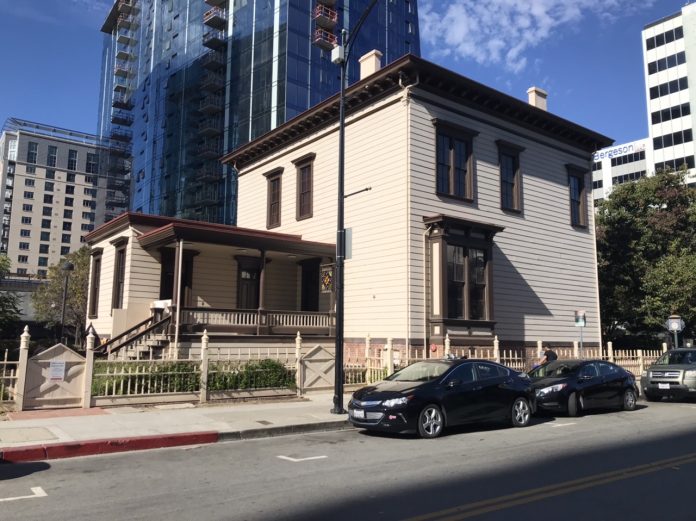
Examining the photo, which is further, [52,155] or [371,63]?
[52,155]

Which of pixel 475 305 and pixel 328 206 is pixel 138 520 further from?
pixel 328 206

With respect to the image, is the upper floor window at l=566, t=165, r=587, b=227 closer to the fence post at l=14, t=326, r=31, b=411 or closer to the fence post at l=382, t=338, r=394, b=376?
the fence post at l=382, t=338, r=394, b=376

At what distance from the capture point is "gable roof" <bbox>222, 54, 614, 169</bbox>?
20.8 metres

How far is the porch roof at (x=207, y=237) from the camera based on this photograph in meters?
19.9

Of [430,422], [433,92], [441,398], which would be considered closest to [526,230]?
[433,92]

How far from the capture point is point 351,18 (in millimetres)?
66000

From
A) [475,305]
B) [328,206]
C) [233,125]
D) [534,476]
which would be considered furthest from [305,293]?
[233,125]

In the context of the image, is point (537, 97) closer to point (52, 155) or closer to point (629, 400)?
point (629, 400)

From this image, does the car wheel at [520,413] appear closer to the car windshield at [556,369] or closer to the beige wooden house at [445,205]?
the car windshield at [556,369]

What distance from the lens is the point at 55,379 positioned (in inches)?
507

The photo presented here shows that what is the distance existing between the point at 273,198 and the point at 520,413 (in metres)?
17.7

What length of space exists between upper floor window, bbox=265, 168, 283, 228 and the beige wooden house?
0.06m

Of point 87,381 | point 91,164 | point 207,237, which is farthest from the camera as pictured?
point 91,164

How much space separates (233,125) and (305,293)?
131 ft
